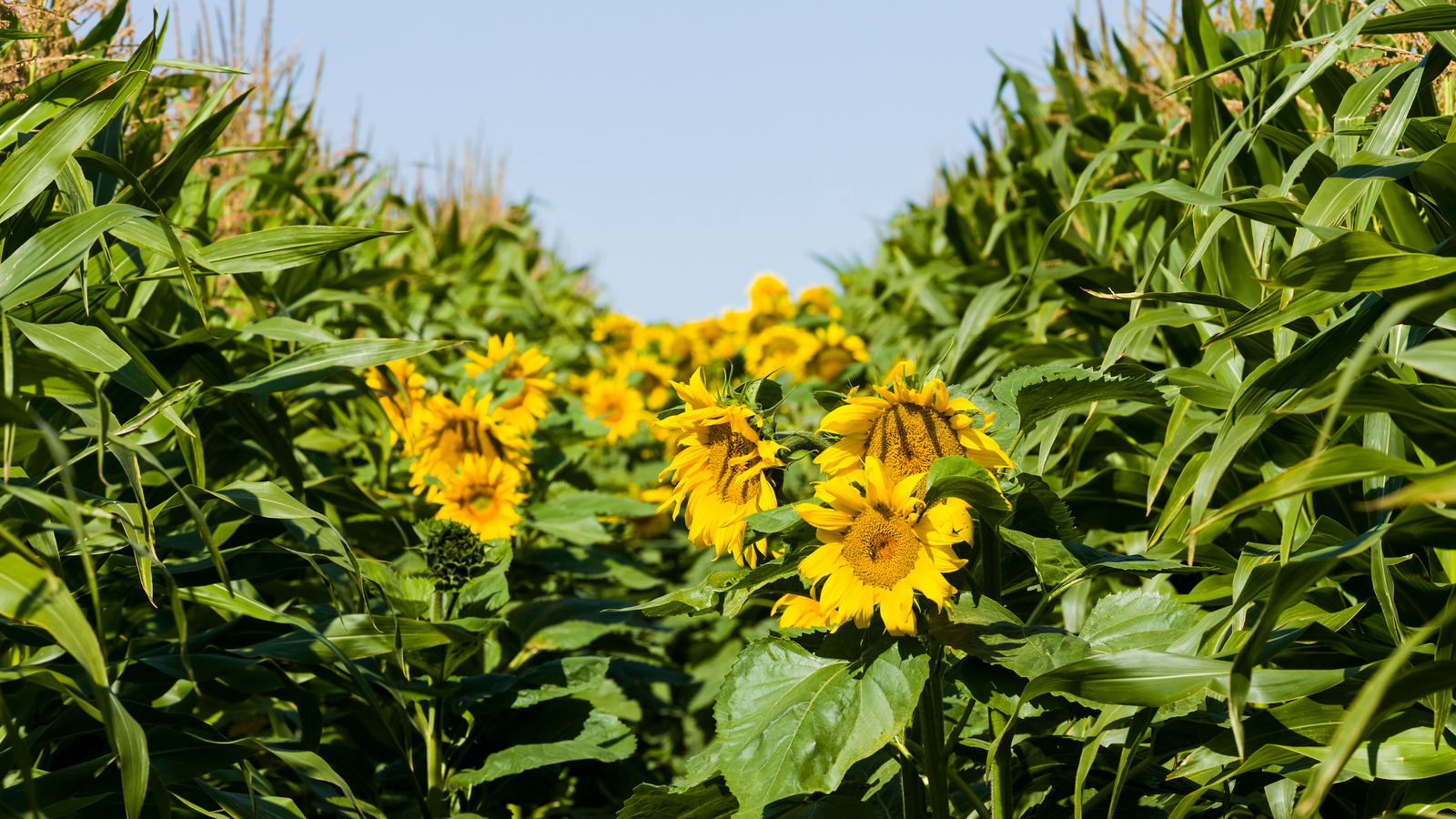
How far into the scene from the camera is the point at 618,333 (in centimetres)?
417

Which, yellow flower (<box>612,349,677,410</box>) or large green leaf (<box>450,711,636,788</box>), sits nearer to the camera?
large green leaf (<box>450,711,636,788</box>)

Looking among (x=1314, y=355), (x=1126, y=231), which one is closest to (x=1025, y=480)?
(x=1314, y=355)

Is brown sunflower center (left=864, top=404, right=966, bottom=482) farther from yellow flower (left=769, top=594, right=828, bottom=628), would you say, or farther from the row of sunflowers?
yellow flower (left=769, top=594, right=828, bottom=628)

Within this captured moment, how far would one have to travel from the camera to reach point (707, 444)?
110cm

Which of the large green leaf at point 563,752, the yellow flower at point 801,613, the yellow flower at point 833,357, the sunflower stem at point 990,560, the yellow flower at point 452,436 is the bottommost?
the large green leaf at point 563,752

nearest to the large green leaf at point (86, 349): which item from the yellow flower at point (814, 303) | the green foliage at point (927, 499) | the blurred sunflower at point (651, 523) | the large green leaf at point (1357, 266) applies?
the green foliage at point (927, 499)

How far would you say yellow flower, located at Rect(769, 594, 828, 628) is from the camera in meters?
1.06

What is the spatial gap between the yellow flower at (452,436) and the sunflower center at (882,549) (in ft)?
3.57

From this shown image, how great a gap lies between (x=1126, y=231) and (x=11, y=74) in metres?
2.06

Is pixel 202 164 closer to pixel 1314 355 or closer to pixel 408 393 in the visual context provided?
pixel 408 393

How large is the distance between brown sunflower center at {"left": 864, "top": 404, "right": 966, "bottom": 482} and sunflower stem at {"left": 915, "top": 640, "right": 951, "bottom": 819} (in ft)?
0.62

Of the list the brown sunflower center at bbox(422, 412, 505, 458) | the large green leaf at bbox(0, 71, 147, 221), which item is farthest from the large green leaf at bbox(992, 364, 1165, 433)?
the brown sunflower center at bbox(422, 412, 505, 458)

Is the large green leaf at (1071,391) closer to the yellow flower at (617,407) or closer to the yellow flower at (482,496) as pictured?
the yellow flower at (482,496)

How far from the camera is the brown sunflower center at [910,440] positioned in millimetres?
1007
